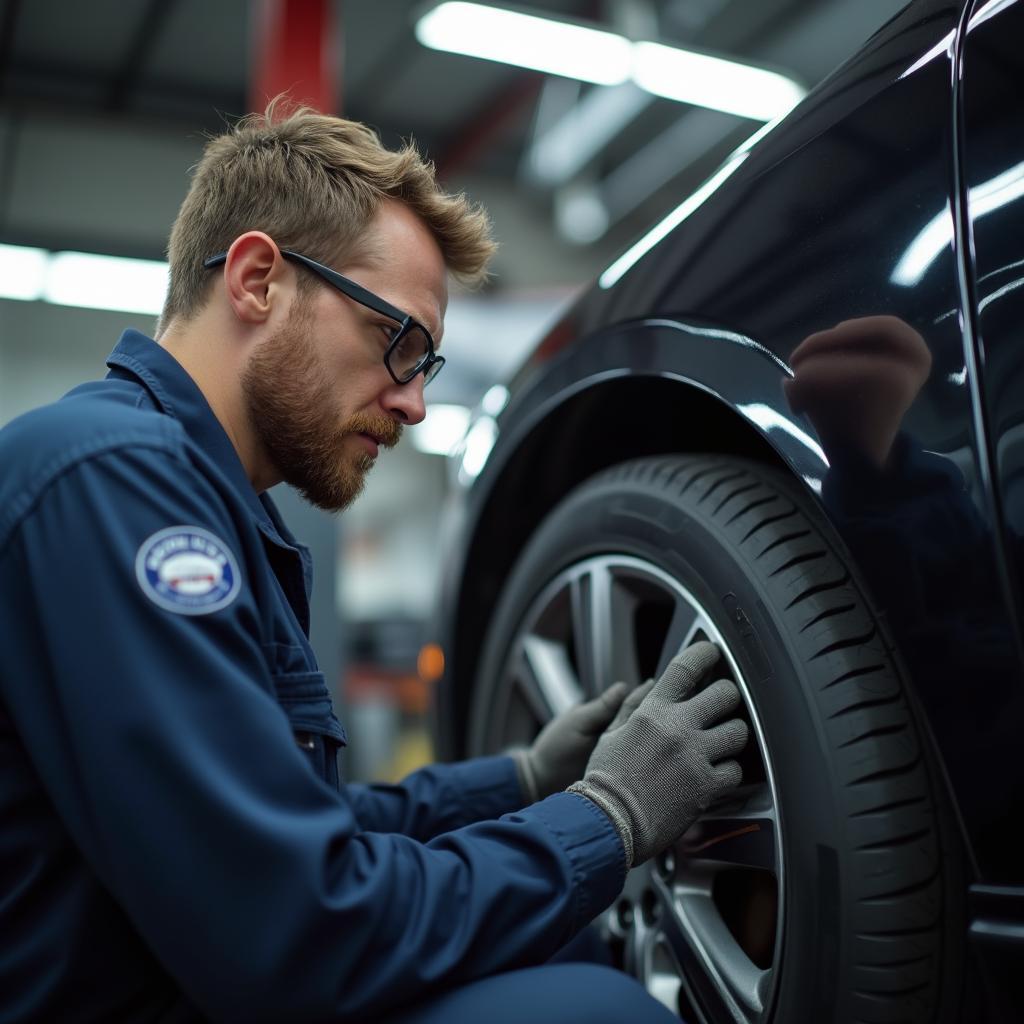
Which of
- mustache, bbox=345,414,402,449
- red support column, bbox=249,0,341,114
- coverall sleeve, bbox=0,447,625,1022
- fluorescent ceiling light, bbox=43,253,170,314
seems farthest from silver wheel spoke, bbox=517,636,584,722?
fluorescent ceiling light, bbox=43,253,170,314

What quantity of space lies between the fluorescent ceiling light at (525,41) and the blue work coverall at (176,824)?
4.25m

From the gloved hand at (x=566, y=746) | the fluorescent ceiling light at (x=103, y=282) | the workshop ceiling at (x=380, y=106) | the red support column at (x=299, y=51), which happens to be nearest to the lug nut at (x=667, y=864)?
the gloved hand at (x=566, y=746)

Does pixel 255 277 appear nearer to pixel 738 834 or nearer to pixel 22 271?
pixel 738 834

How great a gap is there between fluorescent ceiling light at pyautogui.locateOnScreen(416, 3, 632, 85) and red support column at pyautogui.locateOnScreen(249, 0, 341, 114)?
717 millimetres

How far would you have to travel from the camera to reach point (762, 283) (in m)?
1.01

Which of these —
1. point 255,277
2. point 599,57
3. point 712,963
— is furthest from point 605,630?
point 599,57

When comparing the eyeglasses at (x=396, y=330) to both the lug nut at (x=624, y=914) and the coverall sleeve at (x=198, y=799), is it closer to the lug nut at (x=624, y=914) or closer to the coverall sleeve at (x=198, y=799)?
the coverall sleeve at (x=198, y=799)

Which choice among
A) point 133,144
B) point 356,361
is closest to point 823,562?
point 356,361

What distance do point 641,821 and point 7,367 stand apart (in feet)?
35.2

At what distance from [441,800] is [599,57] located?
4.54 meters

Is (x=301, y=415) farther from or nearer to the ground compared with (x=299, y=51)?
nearer to the ground

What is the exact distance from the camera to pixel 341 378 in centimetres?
110

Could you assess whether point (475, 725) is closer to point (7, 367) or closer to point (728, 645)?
point (728, 645)

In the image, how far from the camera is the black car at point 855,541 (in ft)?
2.64
